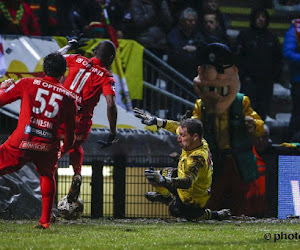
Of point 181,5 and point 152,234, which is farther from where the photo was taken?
point 181,5

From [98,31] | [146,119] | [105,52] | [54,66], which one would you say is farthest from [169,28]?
[54,66]

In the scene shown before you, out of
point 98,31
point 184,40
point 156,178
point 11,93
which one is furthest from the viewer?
point 184,40

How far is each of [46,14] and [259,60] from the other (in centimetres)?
364

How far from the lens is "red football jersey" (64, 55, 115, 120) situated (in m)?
11.3

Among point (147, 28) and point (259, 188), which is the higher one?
point (147, 28)

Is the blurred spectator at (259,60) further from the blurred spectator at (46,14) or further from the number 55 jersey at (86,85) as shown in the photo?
the number 55 jersey at (86,85)

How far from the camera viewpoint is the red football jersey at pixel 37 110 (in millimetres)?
9523

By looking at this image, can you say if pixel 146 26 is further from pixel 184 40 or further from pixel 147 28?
pixel 184 40

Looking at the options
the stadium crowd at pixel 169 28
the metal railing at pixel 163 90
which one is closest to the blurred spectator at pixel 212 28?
the stadium crowd at pixel 169 28

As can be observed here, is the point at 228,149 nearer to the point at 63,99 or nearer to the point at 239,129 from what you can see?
the point at 239,129

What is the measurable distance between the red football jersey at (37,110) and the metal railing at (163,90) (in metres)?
5.69

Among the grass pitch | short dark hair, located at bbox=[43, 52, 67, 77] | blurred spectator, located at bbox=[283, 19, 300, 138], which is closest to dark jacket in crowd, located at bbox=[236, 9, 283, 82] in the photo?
blurred spectator, located at bbox=[283, 19, 300, 138]

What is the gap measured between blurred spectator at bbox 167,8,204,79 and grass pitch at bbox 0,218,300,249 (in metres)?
4.71

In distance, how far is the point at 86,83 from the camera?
37.3ft
